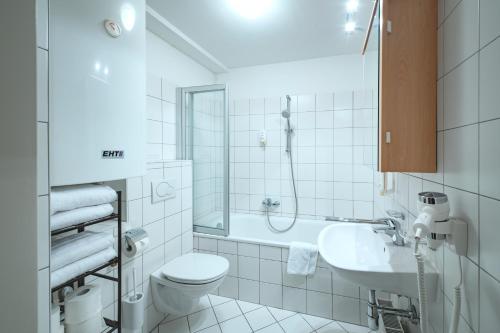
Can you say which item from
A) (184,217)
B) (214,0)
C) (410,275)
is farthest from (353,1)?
(184,217)

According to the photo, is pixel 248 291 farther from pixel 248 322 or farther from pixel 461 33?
pixel 461 33

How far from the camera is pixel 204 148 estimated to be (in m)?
2.30

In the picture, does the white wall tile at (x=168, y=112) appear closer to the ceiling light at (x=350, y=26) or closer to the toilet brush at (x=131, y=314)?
the toilet brush at (x=131, y=314)

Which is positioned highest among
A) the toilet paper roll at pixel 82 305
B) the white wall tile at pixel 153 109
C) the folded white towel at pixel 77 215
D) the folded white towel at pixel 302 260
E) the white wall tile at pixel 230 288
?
the white wall tile at pixel 153 109

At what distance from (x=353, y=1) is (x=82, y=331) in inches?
93.1

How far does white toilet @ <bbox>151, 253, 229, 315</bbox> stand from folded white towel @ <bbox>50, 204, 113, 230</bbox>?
80 centimetres

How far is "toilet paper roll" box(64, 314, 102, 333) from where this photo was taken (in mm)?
933

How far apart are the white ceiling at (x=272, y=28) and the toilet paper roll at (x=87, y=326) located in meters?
1.88

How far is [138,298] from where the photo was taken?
1439 mm

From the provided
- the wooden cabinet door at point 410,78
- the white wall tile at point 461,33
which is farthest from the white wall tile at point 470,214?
the white wall tile at point 461,33

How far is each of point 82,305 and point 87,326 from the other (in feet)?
0.30

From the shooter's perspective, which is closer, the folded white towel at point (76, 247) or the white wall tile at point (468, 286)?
the white wall tile at point (468, 286)

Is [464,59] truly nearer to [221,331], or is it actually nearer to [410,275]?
[410,275]

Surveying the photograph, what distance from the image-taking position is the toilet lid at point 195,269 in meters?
1.56
